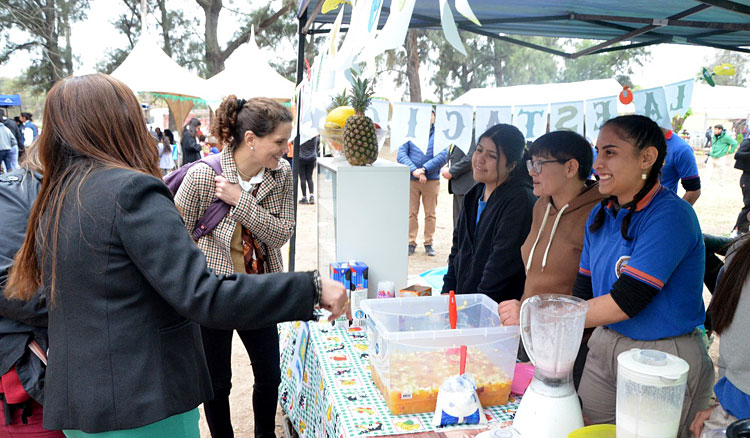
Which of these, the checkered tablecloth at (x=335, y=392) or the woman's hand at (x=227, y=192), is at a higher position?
the woman's hand at (x=227, y=192)

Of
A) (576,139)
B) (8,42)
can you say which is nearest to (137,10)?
(8,42)

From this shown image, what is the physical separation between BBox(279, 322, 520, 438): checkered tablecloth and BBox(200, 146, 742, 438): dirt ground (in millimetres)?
542

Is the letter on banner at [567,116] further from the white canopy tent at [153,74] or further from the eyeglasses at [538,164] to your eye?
the white canopy tent at [153,74]

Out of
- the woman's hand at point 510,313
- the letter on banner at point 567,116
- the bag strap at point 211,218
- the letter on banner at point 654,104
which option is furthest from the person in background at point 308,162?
the woman's hand at point 510,313

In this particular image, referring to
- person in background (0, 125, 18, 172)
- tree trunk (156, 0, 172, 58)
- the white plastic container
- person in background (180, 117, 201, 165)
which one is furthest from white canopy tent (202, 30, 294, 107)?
tree trunk (156, 0, 172, 58)

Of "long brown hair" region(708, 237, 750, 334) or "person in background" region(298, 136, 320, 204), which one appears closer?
Answer: "long brown hair" region(708, 237, 750, 334)

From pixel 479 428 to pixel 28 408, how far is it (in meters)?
Answer: 1.34

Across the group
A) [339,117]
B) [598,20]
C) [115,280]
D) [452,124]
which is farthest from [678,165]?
[115,280]

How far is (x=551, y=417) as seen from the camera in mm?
1164

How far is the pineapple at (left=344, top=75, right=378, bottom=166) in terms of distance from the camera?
262 cm

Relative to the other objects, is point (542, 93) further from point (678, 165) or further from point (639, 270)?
point (639, 270)

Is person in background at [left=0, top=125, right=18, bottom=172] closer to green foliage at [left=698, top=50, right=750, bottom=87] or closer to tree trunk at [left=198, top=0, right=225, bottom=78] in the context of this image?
tree trunk at [left=198, top=0, right=225, bottom=78]

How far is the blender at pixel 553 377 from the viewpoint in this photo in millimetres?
1169

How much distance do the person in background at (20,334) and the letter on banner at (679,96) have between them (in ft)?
10.1
